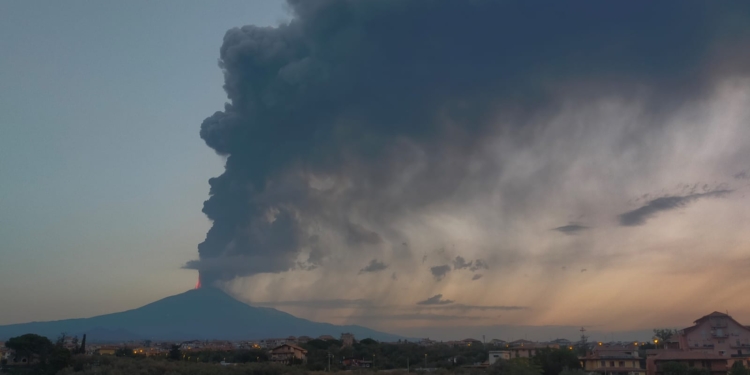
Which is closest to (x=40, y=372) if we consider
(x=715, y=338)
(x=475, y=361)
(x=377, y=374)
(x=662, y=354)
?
(x=377, y=374)

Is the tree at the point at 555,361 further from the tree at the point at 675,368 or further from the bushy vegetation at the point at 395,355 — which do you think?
the bushy vegetation at the point at 395,355

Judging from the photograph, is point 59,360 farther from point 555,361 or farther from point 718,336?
point 718,336

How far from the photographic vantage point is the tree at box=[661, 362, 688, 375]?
4678cm

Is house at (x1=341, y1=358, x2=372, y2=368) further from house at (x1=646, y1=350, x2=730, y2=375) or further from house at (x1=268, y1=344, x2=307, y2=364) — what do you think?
house at (x1=646, y1=350, x2=730, y2=375)

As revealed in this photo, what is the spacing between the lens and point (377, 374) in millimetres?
48094

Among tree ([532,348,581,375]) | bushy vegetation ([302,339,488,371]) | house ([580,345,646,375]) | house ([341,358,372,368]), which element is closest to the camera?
house ([580,345,646,375])

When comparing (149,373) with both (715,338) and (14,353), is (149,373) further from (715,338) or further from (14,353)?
(715,338)

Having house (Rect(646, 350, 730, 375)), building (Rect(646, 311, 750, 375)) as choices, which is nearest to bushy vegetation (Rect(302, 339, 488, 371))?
building (Rect(646, 311, 750, 375))

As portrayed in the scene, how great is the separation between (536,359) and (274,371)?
24263 millimetres

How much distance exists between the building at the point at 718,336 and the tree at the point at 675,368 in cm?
1844

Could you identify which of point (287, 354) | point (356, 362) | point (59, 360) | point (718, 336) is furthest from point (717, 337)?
point (59, 360)

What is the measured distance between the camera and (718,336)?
212ft

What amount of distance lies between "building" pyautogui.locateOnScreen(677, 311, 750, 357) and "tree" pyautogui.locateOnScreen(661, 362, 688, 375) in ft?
60.5

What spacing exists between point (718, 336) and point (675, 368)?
71.7 feet
